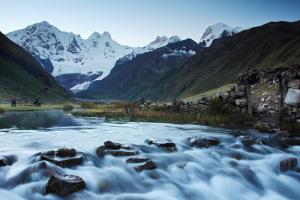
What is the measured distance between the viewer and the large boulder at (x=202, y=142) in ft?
89.3

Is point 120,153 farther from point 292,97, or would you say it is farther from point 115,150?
point 292,97

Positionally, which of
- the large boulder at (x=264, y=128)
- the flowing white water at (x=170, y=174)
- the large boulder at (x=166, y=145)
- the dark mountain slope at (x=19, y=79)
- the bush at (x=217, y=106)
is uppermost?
the dark mountain slope at (x=19, y=79)

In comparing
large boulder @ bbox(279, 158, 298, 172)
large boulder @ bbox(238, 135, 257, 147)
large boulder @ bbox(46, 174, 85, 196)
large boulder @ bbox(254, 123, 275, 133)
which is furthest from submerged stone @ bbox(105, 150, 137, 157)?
large boulder @ bbox(254, 123, 275, 133)

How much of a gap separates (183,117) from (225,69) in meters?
154

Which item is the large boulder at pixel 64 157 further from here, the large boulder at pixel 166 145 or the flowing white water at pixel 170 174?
the large boulder at pixel 166 145

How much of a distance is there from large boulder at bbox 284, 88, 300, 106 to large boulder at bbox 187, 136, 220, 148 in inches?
461

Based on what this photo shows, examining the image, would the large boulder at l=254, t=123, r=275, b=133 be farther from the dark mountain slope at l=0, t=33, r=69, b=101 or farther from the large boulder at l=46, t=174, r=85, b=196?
the dark mountain slope at l=0, t=33, r=69, b=101

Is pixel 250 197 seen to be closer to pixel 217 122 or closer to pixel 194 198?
pixel 194 198

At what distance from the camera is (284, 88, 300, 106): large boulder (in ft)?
119

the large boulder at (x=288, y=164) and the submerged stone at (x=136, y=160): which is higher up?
the submerged stone at (x=136, y=160)

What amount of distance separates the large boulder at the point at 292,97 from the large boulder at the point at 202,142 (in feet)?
38.4

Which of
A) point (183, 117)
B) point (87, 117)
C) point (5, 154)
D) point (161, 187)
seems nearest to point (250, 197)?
point (161, 187)

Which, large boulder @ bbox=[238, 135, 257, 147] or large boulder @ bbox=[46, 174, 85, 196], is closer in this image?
large boulder @ bbox=[46, 174, 85, 196]

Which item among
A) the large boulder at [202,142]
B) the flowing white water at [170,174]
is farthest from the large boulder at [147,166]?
the large boulder at [202,142]
